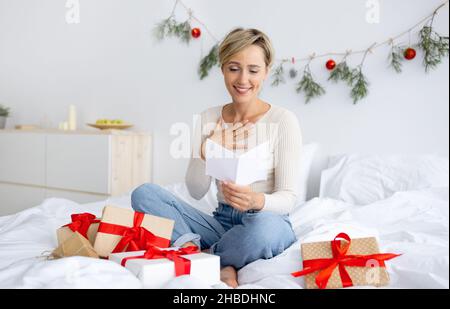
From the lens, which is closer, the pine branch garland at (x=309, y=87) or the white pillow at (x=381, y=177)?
the white pillow at (x=381, y=177)

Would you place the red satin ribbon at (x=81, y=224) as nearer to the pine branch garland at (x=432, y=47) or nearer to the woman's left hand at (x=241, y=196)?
the woman's left hand at (x=241, y=196)

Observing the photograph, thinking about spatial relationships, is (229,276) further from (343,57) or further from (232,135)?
(343,57)

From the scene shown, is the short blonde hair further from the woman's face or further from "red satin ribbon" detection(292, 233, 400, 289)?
"red satin ribbon" detection(292, 233, 400, 289)

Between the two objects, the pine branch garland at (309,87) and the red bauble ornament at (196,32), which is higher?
the red bauble ornament at (196,32)

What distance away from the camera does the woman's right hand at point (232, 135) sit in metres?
1.15

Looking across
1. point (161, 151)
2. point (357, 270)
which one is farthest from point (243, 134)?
point (161, 151)

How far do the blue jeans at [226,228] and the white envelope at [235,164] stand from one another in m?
0.10

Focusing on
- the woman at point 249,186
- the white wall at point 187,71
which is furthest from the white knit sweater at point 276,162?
the white wall at point 187,71

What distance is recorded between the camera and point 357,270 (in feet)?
2.86

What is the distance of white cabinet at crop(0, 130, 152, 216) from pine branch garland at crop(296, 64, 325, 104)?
899 millimetres

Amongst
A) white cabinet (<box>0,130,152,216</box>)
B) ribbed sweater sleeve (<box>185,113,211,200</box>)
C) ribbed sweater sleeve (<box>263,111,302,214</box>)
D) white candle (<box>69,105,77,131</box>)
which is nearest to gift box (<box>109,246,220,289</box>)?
ribbed sweater sleeve (<box>263,111,302,214</box>)

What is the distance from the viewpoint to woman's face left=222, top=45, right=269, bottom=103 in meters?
1.21

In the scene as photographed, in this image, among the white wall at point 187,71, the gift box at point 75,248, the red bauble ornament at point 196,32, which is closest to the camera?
the gift box at point 75,248

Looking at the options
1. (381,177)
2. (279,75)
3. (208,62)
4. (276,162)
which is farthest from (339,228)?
(208,62)
